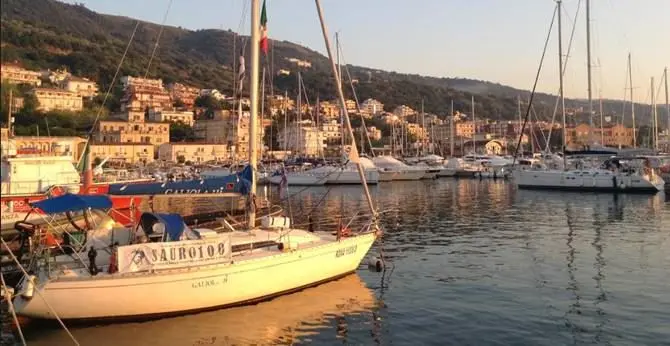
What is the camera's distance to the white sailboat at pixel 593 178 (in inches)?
2089

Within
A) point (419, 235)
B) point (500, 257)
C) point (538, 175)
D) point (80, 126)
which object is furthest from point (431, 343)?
point (80, 126)

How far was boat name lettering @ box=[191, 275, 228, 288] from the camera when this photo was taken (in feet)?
46.2

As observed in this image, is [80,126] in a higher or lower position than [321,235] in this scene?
higher

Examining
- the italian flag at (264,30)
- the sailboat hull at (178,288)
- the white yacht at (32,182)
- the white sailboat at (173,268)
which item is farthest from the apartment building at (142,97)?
the sailboat hull at (178,288)

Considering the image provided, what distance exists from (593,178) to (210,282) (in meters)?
48.7

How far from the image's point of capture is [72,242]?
618 inches

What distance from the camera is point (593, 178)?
5506cm

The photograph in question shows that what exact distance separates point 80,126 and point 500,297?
83.0 m

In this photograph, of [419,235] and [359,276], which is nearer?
[359,276]

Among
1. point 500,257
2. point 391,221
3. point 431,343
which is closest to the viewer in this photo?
point 431,343

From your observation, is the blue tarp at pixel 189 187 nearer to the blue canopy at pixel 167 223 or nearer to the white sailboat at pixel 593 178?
the blue canopy at pixel 167 223

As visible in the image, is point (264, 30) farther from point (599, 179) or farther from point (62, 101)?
point (62, 101)

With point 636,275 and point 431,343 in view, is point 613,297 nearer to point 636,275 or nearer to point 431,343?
point 636,275

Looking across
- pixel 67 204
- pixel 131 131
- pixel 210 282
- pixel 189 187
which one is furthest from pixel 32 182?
pixel 131 131
